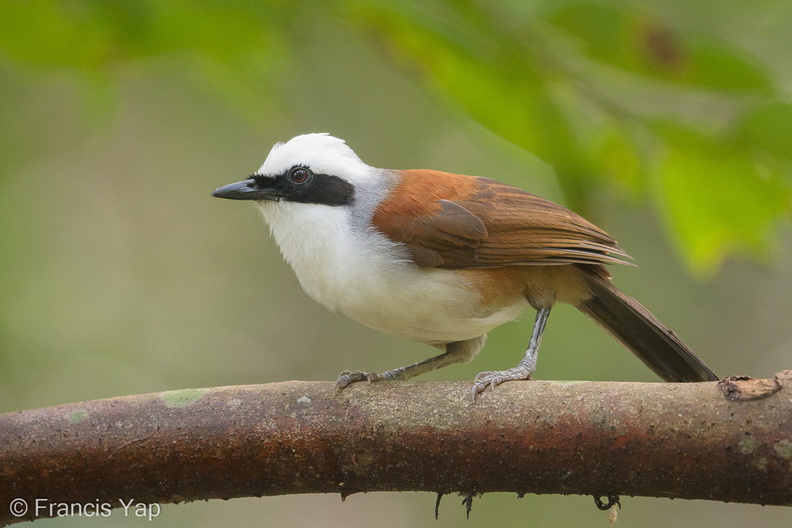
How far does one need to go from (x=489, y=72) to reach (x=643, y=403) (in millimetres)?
1211

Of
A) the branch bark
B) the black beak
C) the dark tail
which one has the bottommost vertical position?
the branch bark

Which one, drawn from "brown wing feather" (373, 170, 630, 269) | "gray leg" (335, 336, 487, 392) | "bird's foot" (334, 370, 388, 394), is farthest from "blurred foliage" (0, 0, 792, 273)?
"gray leg" (335, 336, 487, 392)

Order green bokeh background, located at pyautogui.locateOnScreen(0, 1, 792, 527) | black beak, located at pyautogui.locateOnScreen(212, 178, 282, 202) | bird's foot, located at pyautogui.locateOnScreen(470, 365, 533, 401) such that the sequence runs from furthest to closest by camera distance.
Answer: green bokeh background, located at pyautogui.locateOnScreen(0, 1, 792, 527) → black beak, located at pyautogui.locateOnScreen(212, 178, 282, 202) → bird's foot, located at pyautogui.locateOnScreen(470, 365, 533, 401)

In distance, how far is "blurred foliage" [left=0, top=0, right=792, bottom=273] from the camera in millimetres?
2785

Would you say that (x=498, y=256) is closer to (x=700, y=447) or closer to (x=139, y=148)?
(x=700, y=447)

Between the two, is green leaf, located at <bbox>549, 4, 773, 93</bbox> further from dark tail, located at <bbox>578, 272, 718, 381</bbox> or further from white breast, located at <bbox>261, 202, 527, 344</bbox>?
dark tail, located at <bbox>578, 272, 718, 381</bbox>

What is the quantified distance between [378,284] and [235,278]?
5.78 m

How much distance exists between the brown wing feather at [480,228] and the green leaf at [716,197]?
0.66m

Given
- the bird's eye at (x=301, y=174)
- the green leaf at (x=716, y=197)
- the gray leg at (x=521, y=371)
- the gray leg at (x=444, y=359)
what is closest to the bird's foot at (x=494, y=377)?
the gray leg at (x=521, y=371)

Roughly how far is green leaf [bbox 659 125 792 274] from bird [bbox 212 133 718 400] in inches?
24.7

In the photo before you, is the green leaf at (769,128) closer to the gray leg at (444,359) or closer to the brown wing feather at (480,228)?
the brown wing feather at (480,228)

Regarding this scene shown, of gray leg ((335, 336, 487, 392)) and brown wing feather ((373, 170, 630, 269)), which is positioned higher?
brown wing feather ((373, 170, 630, 269))

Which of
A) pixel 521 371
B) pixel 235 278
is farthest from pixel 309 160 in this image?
pixel 235 278

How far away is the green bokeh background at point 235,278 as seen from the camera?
5988 millimetres
